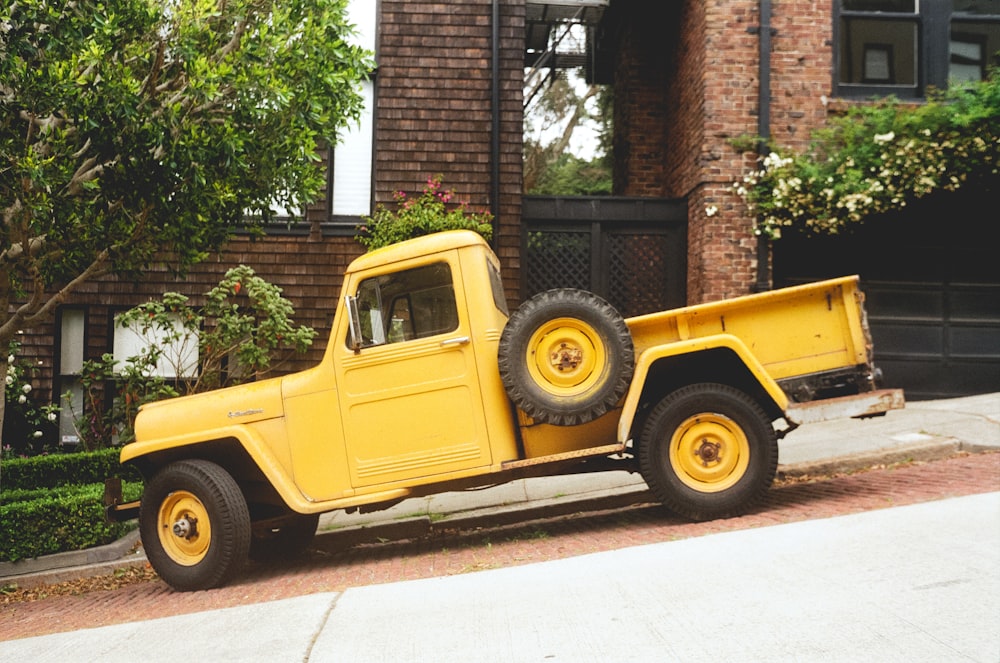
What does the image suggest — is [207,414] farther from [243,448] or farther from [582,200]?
[582,200]

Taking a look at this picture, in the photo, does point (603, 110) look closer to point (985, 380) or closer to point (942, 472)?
point (985, 380)

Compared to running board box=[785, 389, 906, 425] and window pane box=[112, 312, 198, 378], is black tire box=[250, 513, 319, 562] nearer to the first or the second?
running board box=[785, 389, 906, 425]

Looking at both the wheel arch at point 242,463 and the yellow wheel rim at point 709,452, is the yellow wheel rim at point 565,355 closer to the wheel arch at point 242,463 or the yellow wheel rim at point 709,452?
the yellow wheel rim at point 709,452

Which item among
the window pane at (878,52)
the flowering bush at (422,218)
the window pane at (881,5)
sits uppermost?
the window pane at (881,5)

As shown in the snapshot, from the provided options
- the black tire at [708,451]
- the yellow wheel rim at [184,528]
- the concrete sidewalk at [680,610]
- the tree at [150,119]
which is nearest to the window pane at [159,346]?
the tree at [150,119]

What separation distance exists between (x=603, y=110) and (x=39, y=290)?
1954cm

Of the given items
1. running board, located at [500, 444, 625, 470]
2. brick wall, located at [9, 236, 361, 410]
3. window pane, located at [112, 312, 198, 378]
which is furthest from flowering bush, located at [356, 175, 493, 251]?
running board, located at [500, 444, 625, 470]

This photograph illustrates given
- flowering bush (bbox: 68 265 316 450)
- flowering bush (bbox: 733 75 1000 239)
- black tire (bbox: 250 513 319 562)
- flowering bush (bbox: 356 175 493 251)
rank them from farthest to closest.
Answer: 1. flowering bush (bbox: 356 175 493 251)
2. flowering bush (bbox: 68 265 316 450)
3. flowering bush (bbox: 733 75 1000 239)
4. black tire (bbox: 250 513 319 562)

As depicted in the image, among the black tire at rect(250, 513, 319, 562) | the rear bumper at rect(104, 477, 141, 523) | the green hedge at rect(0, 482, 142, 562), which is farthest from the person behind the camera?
the green hedge at rect(0, 482, 142, 562)

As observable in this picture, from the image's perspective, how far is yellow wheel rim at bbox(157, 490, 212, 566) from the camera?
5.47m

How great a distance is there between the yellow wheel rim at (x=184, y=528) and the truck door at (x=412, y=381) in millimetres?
1118

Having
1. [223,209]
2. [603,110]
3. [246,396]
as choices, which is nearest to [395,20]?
[223,209]

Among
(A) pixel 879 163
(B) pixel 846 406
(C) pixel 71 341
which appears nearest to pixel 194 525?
(B) pixel 846 406

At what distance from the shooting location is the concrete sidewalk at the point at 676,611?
3215 millimetres
